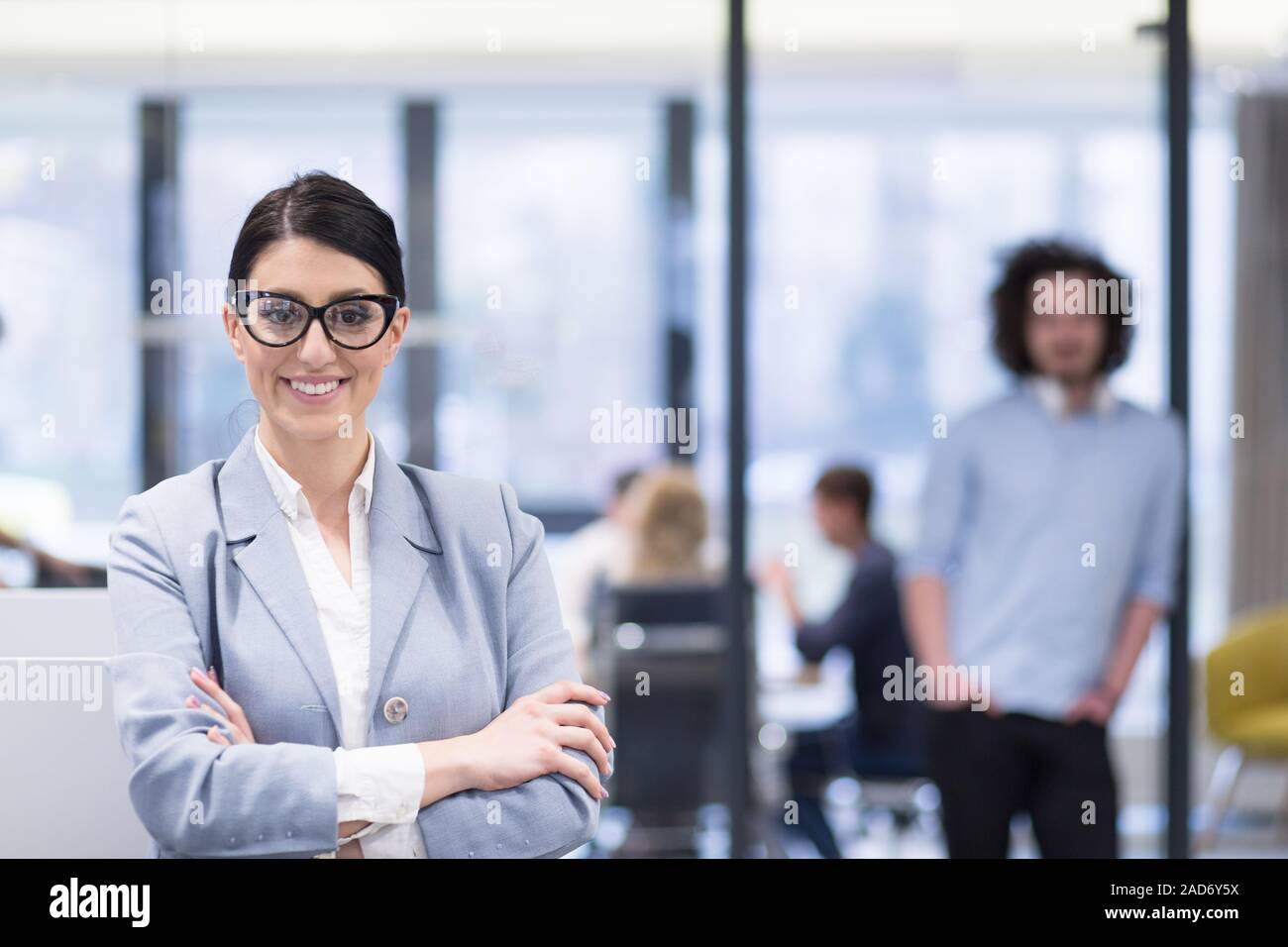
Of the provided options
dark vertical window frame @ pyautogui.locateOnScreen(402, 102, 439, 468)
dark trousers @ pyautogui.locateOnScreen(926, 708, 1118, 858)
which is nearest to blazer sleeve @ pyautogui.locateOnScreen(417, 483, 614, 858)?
dark trousers @ pyautogui.locateOnScreen(926, 708, 1118, 858)

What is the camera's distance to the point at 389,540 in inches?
51.3

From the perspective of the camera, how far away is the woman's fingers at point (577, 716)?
127 centimetres

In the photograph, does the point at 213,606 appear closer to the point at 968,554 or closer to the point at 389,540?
the point at 389,540

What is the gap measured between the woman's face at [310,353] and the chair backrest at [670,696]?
182 cm

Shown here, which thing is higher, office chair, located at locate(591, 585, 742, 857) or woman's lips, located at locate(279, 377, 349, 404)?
woman's lips, located at locate(279, 377, 349, 404)

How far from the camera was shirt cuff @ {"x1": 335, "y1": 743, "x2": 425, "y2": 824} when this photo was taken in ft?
3.94

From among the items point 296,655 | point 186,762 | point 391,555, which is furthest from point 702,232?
point 186,762

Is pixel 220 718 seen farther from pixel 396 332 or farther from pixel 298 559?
pixel 396 332

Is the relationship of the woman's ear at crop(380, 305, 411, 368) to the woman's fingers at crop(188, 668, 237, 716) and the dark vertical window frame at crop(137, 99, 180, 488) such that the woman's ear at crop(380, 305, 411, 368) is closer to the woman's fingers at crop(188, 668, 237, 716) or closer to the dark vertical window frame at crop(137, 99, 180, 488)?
the woman's fingers at crop(188, 668, 237, 716)

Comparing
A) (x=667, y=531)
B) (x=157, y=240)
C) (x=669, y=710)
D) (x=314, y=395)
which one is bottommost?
(x=669, y=710)

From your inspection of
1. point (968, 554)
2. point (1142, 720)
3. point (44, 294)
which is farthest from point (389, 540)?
point (1142, 720)

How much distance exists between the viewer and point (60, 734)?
4.38 feet

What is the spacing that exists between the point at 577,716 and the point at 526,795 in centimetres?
10

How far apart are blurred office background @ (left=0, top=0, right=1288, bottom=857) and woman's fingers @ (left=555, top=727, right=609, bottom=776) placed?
133 cm
